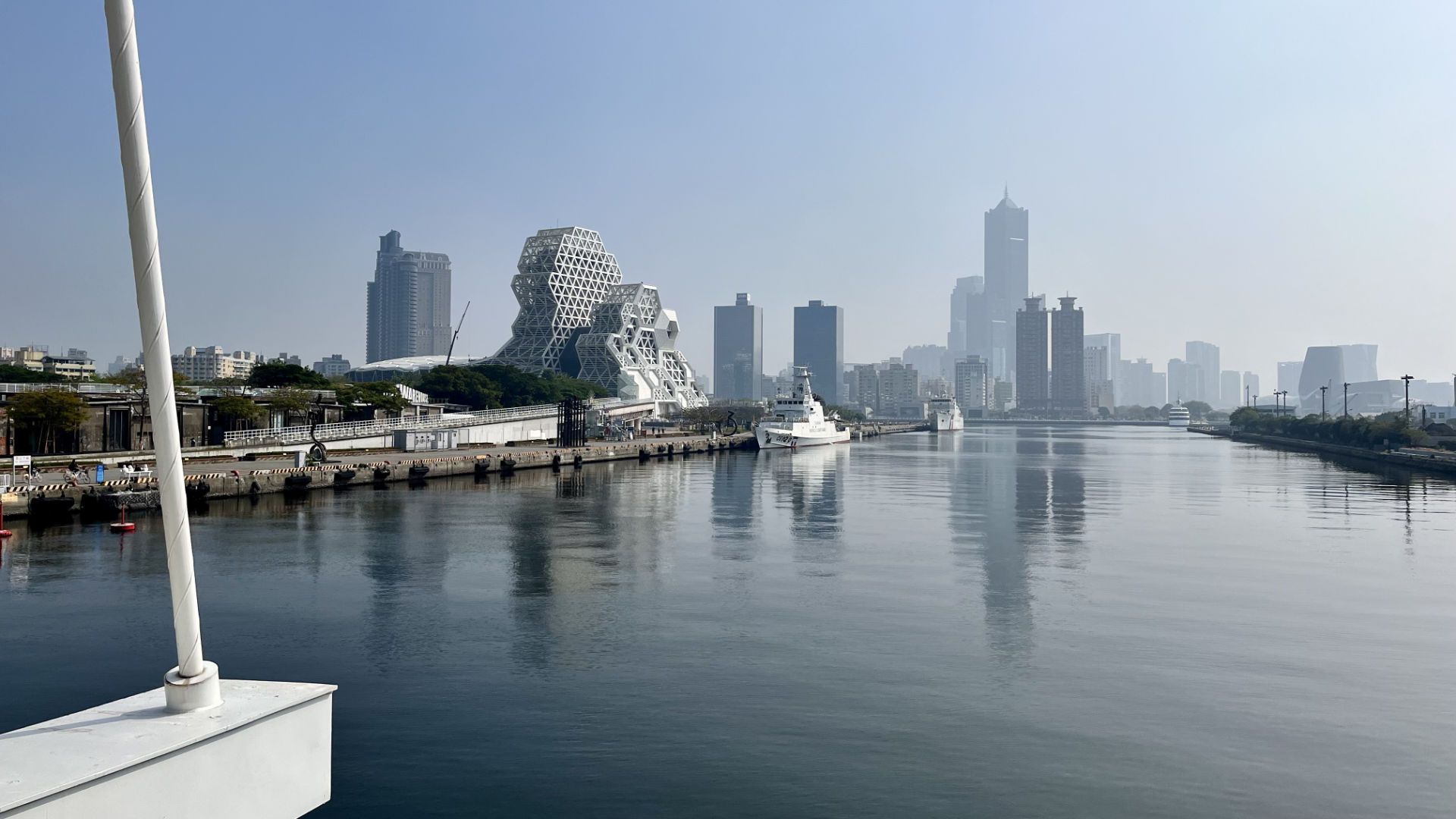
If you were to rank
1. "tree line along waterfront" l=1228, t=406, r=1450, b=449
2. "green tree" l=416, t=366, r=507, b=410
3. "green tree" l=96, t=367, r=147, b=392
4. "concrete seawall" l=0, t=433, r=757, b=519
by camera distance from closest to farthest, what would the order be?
"concrete seawall" l=0, t=433, r=757, b=519, "green tree" l=96, t=367, r=147, b=392, "tree line along waterfront" l=1228, t=406, r=1450, b=449, "green tree" l=416, t=366, r=507, b=410

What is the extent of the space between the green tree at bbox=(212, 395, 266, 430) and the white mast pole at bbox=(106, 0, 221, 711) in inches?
2603

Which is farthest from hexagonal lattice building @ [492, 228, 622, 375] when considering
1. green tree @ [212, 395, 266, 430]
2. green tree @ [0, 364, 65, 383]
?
green tree @ [212, 395, 266, 430]

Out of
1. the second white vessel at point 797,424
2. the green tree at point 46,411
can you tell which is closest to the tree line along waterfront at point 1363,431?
the second white vessel at point 797,424

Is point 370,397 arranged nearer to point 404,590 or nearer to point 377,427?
point 377,427

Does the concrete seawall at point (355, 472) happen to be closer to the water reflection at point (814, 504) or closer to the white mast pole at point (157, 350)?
the water reflection at point (814, 504)

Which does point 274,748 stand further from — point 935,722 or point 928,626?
point 928,626

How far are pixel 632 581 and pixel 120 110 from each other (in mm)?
22473

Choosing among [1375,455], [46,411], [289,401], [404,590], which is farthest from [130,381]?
[1375,455]

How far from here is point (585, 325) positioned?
599 ft

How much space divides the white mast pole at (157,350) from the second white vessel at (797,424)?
4600 inches

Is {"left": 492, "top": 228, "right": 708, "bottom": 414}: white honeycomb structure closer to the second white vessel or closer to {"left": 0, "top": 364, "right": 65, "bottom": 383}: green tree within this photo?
the second white vessel

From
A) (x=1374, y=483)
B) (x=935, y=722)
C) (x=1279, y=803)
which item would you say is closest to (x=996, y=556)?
(x=935, y=722)

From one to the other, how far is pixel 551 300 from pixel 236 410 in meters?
112

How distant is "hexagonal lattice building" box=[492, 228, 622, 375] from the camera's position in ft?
584
